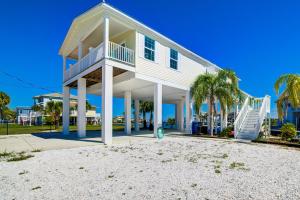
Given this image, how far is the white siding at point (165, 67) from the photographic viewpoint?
13.4 m

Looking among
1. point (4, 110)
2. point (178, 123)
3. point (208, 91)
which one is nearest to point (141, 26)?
point (208, 91)

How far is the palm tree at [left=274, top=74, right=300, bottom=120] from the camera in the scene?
12.1m

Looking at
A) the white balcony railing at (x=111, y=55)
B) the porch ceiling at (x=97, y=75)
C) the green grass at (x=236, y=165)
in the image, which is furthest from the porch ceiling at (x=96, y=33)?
the green grass at (x=236, y=165)

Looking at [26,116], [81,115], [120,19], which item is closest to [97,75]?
[81,115]

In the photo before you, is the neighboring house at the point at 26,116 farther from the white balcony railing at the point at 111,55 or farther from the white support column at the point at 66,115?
the white balcony railing at the point at 111,55

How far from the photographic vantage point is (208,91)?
1641cm

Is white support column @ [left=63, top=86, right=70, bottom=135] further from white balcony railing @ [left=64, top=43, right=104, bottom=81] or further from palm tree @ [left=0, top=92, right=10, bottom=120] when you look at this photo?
palm tree @ [left=0, top=92, right=10, bottom=120]

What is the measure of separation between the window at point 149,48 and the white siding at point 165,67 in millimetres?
333

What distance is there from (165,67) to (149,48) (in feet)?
7.34

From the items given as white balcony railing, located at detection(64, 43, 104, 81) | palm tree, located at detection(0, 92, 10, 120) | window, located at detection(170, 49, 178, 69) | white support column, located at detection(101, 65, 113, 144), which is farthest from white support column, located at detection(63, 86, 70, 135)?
palm tree, located at detection(0, 92, 10, 120)

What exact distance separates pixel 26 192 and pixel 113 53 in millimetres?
9149

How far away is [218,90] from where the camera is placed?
15.7 meters

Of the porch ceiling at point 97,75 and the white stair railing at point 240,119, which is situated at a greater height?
the porch ceiling at point 97,75

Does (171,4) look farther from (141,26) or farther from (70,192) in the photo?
(70,192)
